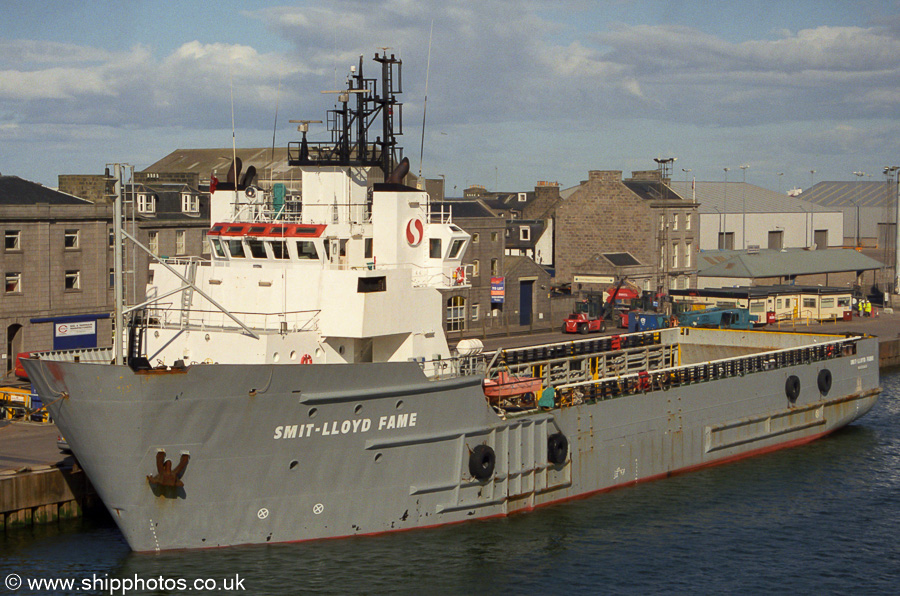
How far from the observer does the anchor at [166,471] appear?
20297 mm

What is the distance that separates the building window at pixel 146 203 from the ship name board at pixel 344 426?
27466 mm

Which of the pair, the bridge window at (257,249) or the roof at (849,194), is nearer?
the bridge window at (257,249)

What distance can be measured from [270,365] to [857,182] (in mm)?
112330

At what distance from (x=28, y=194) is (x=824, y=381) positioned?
30.2 m

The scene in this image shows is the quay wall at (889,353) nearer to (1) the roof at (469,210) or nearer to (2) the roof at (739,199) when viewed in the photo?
(1) the roof at (469,210)

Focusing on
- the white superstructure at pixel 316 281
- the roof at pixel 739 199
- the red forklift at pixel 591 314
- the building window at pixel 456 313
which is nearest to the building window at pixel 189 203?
the building window at pixel 456 313

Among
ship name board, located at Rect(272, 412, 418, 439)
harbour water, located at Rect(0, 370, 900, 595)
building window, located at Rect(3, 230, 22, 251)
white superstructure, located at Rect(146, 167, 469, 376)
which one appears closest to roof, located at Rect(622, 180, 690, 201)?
building window, located at Rect(3, 230, 22, 251)

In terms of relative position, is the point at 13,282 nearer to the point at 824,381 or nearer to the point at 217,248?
the point at 217,248

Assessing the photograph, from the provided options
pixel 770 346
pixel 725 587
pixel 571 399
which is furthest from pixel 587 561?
pixel 770 346

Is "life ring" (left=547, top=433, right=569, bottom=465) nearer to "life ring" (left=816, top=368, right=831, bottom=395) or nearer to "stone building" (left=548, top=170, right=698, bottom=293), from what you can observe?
"life ring" (left=816, top=368, right=831, bottom=395)

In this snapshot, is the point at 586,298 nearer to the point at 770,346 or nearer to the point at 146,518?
the point at 770,346

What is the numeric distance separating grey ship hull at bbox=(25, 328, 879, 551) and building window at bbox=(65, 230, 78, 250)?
21605 mm

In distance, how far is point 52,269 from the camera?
133ft

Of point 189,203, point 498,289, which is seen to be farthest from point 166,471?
point 498,289
